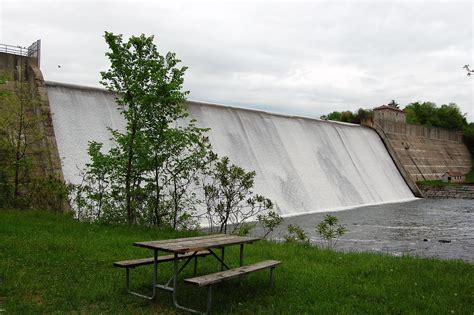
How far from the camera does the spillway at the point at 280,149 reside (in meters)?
16.0

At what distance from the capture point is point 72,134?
1546 centimetres

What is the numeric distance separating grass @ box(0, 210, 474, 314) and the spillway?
6.77 metres

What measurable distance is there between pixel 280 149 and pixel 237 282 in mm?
16673

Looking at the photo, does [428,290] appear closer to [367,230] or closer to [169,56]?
[169,56]

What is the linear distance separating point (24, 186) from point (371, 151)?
2385 centimetres

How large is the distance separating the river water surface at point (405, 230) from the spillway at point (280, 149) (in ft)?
5.04

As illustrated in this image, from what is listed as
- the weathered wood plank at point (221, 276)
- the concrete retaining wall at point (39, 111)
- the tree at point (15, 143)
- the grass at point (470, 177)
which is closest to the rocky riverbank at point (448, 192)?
the grass at point (470, 177)

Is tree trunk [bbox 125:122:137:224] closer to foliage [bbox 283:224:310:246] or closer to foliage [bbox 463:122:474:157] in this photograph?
foliage [bbox 283:224:310:246]

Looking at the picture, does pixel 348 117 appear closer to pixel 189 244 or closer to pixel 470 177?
pixel 470 177

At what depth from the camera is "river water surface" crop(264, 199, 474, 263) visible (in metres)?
12.7

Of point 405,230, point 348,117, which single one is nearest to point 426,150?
point 348,117

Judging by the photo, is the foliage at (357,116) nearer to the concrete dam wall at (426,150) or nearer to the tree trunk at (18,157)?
the concrete dam wall at (426,150)

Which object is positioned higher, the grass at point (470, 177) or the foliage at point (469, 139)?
the foliage at point (469, 139)

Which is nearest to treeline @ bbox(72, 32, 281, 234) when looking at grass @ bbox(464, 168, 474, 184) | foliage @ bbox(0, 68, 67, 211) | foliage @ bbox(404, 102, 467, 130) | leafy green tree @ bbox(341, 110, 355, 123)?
foliage @ bbox(0, 68, 67, 211)
